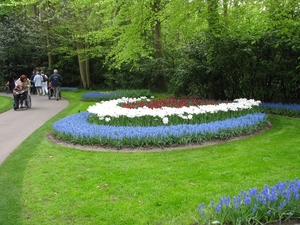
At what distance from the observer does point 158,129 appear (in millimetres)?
7453

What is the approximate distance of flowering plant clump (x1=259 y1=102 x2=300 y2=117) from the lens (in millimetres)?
10821

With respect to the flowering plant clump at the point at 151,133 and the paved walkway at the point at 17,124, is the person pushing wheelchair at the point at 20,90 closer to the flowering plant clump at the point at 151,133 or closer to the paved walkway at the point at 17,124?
the paved walkway at the point at 17,124

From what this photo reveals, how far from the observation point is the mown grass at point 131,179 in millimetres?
4129

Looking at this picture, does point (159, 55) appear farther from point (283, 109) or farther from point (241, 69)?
point (283, 109)

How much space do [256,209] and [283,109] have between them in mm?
8658

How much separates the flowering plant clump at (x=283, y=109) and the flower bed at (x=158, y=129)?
2313mm

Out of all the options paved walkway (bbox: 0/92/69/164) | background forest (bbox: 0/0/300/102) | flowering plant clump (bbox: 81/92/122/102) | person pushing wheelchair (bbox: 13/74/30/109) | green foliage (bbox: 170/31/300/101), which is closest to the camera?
paved walkway (bbox: 0/92/69/164)

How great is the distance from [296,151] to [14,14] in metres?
28.8

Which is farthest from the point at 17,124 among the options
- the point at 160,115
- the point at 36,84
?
the point at 36,84

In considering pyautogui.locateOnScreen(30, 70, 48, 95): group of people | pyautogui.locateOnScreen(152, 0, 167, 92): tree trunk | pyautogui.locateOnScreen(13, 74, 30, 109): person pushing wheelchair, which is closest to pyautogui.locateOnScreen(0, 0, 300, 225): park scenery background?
pyautogui.locateOnScreen(13, 74, 30, 109): person pushing wheelchair

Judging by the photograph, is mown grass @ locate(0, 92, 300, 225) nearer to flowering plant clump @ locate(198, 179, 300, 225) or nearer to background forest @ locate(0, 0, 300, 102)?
flowering plant clump @ locate(198, 179, 300, 225)

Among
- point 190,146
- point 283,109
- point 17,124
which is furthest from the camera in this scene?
point 283,109

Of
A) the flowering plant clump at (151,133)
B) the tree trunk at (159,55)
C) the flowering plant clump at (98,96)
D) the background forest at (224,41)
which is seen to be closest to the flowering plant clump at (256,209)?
the flowering plant clump at (151,133)

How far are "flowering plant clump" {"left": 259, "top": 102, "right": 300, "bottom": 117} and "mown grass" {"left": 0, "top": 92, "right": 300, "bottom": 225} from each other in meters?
3.65
